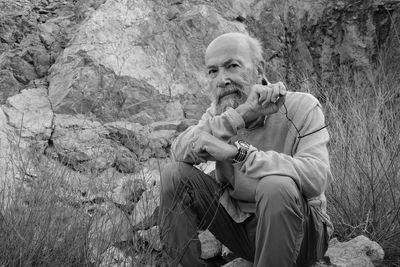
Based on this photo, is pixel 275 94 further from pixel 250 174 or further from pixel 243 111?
pixel 250 174

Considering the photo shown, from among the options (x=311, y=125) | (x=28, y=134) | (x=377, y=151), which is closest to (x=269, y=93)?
(x=311, y=125)

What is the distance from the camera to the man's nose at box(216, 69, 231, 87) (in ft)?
10.9

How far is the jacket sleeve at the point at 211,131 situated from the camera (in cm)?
304

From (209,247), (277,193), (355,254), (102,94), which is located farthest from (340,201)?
(102,94)

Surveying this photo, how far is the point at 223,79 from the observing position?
131 inches

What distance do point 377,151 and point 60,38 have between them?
11.0 ft

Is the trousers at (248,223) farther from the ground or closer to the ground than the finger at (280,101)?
closer to the ground

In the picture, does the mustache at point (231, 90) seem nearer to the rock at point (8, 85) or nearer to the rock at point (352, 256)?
the rock at point (352, 256)

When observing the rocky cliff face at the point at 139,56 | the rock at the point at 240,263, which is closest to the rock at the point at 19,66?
the rocky cliff face at the point at 139,56

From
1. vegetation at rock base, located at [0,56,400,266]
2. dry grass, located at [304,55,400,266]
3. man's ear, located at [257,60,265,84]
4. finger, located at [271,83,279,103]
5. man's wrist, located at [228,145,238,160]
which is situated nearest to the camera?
vegetation at rock base, located at [0,56,400,266]

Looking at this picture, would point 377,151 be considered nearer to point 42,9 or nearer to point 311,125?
point 311,125

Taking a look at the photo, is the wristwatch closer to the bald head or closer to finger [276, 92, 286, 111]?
finger [276, 92, 286, 111]

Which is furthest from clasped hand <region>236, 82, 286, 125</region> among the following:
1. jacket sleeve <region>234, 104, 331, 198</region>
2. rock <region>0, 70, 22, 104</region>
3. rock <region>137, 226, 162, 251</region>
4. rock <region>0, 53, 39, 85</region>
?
rock <region>0, 53, 39, 85</region>

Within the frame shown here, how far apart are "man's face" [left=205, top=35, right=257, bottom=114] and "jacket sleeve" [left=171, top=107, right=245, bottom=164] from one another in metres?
0.19
